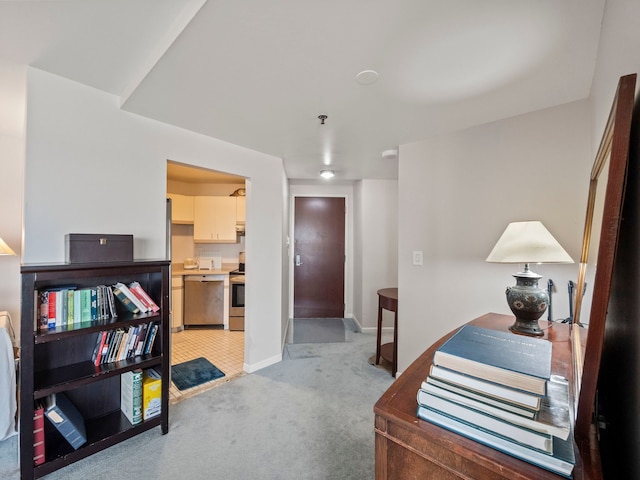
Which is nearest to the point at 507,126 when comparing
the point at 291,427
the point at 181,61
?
the point at 181,61

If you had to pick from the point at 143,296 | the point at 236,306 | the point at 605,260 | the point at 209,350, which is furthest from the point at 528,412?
the point at 236,306

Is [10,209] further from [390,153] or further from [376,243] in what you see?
Answer: [376,243]

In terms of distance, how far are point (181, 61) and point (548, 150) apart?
91.2 inches

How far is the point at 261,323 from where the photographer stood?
9.50ft

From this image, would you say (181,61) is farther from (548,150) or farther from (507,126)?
(548,150)

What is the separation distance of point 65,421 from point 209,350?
180cm

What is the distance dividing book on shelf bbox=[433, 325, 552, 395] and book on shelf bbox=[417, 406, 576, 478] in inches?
4.0

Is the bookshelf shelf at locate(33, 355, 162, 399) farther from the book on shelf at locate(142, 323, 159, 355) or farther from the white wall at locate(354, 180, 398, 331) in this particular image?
the white wall at locate(354, 180, 398, 331)

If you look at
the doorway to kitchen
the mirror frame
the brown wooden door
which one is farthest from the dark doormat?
the mirror frame

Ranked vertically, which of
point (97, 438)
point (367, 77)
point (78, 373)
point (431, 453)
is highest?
point (367, 77)

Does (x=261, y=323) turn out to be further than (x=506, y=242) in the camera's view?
Yes

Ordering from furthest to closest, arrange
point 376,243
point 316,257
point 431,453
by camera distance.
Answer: point 316,257, point 376,243, point 431,453

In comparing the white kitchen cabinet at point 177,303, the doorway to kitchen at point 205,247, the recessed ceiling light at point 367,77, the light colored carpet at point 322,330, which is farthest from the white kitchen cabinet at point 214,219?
the recessed ceiling light at point 367,77

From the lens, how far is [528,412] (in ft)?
1.85
